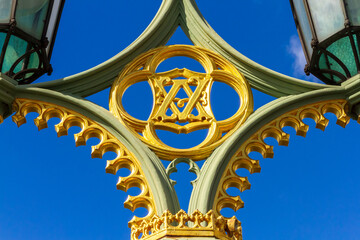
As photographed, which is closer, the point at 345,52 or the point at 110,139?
the point at 110,139

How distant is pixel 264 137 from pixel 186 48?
1.86 m

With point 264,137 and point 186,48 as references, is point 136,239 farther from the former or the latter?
point 186,48

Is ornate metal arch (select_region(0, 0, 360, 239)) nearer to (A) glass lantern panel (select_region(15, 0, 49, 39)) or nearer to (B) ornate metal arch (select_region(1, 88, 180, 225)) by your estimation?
(B) ornate metal arch (select_region(1, 88, 180, 225))

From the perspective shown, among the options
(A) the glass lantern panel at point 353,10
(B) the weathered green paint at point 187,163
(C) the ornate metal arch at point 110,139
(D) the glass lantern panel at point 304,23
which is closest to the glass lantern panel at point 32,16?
(C) the ornate metal arch at point 110,139

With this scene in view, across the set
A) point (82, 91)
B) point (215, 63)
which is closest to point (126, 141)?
point (82, 91)

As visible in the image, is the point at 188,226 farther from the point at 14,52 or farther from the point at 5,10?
the point at 5,10

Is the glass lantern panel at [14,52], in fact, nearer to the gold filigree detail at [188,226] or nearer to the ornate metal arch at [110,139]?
the ornate metal arch at [110,139]

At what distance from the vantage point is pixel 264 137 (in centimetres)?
1191

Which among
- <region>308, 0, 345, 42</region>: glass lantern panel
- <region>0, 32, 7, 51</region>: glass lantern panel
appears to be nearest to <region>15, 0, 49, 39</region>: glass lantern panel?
<region>0, 32, 7, 51</region>: glass lantern panel

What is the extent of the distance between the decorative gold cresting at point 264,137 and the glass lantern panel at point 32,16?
322cm

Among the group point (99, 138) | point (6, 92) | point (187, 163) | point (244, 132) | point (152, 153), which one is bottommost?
point (187, 163)

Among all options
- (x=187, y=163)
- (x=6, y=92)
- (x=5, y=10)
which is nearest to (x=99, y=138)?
(x=187, y=163)

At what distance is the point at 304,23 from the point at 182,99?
222 cm

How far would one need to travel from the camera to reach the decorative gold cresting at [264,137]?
36.2ft
